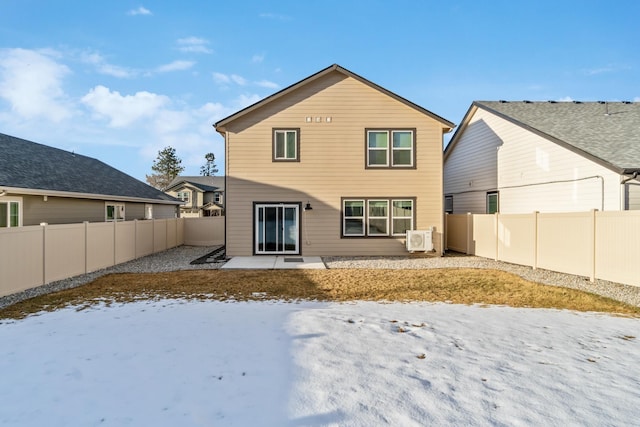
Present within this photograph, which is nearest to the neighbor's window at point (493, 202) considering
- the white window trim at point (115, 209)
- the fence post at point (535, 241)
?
the fence post at point (535, 241)

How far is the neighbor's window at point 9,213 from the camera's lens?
36.3 feet

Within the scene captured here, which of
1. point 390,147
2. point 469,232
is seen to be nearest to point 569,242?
point 469,232

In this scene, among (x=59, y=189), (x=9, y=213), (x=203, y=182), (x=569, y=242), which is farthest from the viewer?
(x=203, y=182)

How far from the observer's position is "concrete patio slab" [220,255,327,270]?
37.4 feet

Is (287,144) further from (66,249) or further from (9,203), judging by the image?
(9,203)

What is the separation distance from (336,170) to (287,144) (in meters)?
2.29

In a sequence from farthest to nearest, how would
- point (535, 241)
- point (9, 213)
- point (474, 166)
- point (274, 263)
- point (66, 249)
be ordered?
point (474, 166) → point (274, 263) → point (9, 213) → point (535, 241) → point (66, 249)

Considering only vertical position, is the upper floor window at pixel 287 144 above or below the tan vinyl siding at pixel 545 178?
above

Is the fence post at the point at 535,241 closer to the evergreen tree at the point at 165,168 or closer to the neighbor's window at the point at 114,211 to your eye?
the neighbor's window at the point at 114,211

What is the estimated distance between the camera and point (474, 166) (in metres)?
17.6

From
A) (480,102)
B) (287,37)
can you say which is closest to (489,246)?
(480,102)

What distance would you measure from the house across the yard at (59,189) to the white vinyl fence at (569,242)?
1643cm

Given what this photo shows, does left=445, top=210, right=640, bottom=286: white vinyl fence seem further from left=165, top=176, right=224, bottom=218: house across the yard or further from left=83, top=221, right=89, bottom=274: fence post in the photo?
left=165, top=176, right=224, bottom=218: house across the yard

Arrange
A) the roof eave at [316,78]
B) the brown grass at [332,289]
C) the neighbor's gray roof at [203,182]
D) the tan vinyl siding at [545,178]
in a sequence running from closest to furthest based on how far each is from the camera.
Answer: the brown grass at [332,289], the tan vinyl siding at [545,178], the roof eave at [316,78], the neighbor's gray roof at [203,182]
